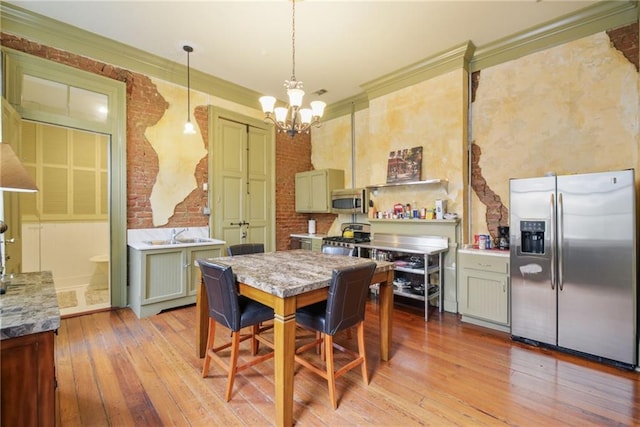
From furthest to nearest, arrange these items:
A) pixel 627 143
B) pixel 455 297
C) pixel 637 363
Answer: pixel 455 297 → pixel 627 143 → pixel 637 363

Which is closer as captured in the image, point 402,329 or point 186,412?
point 186,412

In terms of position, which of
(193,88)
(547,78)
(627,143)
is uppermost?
(193,88)

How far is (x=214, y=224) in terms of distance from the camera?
4586 mm

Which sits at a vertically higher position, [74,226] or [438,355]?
[74,226]

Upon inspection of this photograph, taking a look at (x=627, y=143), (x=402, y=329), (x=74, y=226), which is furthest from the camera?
(x=74, y=226)

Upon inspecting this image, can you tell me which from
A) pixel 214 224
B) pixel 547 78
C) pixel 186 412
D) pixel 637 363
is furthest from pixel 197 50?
pixel 637 363

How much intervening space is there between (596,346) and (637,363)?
0.25 metres

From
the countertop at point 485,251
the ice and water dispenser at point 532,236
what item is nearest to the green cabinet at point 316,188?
the countertop at point 485,251

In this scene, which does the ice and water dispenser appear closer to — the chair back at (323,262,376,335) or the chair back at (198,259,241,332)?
the chair back at (323,262,376,335)

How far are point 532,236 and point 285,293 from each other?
101 inches

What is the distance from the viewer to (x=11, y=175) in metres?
1.45

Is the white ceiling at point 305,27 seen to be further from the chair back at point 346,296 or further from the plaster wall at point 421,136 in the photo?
the chair back at point 346,296

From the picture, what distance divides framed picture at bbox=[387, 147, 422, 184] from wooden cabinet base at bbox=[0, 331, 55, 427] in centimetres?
391

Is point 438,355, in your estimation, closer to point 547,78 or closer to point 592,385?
point 592,385
